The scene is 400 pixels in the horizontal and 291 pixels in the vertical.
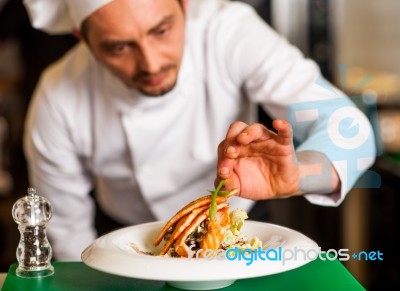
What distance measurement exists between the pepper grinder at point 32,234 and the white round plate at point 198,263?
13 centimetres

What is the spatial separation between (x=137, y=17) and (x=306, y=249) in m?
0.73

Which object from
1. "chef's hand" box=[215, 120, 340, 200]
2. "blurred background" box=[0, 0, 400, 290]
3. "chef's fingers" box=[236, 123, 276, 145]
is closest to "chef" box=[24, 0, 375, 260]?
"chef's hand" box=[215, 120, 340, 200]

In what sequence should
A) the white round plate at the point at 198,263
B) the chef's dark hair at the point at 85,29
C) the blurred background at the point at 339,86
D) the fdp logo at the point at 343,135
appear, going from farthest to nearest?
the blurred background at the point at 339,86
the chef's dark hair at the point at 85,29
the fdp logo at the point at 343,135
the white round plate at the point at 198,263

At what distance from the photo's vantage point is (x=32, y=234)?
1.17 meters

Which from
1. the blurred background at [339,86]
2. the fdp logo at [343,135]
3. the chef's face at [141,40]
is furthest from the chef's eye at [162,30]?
the blurred background at [339,86]

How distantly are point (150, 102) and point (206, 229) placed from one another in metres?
0.83

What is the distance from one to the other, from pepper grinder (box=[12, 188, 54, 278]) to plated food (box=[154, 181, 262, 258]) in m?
0.21

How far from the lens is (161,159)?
192cm

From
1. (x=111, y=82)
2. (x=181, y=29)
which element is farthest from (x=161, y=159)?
(x=181, y=29)

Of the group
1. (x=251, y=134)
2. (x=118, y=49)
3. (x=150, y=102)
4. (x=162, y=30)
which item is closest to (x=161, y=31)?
(x=162, y=30)

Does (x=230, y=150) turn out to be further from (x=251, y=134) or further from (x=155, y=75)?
(x=155, y=75)

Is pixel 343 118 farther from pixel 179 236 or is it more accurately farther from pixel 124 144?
pixel 124 144

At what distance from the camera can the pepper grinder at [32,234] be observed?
1146 mm

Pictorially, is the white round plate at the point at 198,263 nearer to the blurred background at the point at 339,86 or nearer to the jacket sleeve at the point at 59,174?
the jacket sleeve at the point at 59,174
